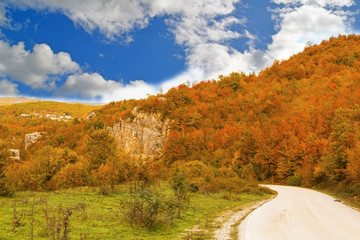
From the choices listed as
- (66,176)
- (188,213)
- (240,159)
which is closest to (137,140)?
(240,159)

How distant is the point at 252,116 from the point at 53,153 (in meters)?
51.9

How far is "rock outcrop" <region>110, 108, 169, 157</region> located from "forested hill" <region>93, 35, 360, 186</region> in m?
2.86

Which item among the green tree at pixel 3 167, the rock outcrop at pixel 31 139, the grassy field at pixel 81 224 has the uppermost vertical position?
the rock outcrop at pixel 31 139

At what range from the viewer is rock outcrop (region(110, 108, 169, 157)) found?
67.6m

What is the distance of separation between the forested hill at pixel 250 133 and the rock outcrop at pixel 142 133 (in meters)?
1.75

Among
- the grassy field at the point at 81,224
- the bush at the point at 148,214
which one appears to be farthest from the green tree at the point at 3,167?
the bush at the point at 148,214

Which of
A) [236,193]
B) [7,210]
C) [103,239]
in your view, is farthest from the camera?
[236,193]

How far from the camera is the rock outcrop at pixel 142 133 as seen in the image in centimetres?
6756

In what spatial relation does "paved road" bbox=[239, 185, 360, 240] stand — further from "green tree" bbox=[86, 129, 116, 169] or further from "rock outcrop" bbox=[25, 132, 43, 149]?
"rock outcrop" bbox=[25, 132, 43, 149]

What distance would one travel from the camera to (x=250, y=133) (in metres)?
50.4

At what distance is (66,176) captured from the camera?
25.1 metres

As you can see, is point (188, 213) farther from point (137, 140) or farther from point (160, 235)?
point (137, 140)

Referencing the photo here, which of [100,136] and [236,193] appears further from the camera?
[100,136]

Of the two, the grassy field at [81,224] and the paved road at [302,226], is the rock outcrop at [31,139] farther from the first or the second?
the paved road at [302,226]
